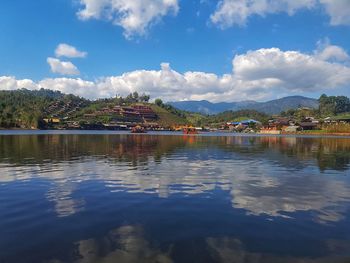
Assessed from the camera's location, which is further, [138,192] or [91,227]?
[138,192]

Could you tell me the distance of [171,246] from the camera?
10.3m

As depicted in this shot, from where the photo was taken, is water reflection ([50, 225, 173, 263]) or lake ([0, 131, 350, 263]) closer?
water reflection ([50, 225, 173, 263])

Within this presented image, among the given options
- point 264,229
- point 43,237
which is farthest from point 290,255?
point 43,237

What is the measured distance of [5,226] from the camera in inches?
478

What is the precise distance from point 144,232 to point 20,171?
18.6 metres

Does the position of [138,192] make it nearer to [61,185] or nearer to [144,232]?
[61,185]

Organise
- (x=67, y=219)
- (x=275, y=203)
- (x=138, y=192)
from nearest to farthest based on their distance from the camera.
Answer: (x=67, y=219)
(x=275, y=203)
(x=138, y=192)

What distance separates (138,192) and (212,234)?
7948mm

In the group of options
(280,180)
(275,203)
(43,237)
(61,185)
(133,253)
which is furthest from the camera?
(280,180)

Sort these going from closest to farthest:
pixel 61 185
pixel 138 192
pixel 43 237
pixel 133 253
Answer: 1. pixel 133 253
2. pixel 43 237
3. pixel 138 192
4. pixel 61 185

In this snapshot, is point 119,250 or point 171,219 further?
point 171,219

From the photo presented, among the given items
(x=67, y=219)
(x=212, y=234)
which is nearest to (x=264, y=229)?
(x=212, y=234)

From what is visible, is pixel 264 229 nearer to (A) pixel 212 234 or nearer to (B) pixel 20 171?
(A) pixel 212 234

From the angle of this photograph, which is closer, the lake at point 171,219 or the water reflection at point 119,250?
the water reflection at point 119,250
